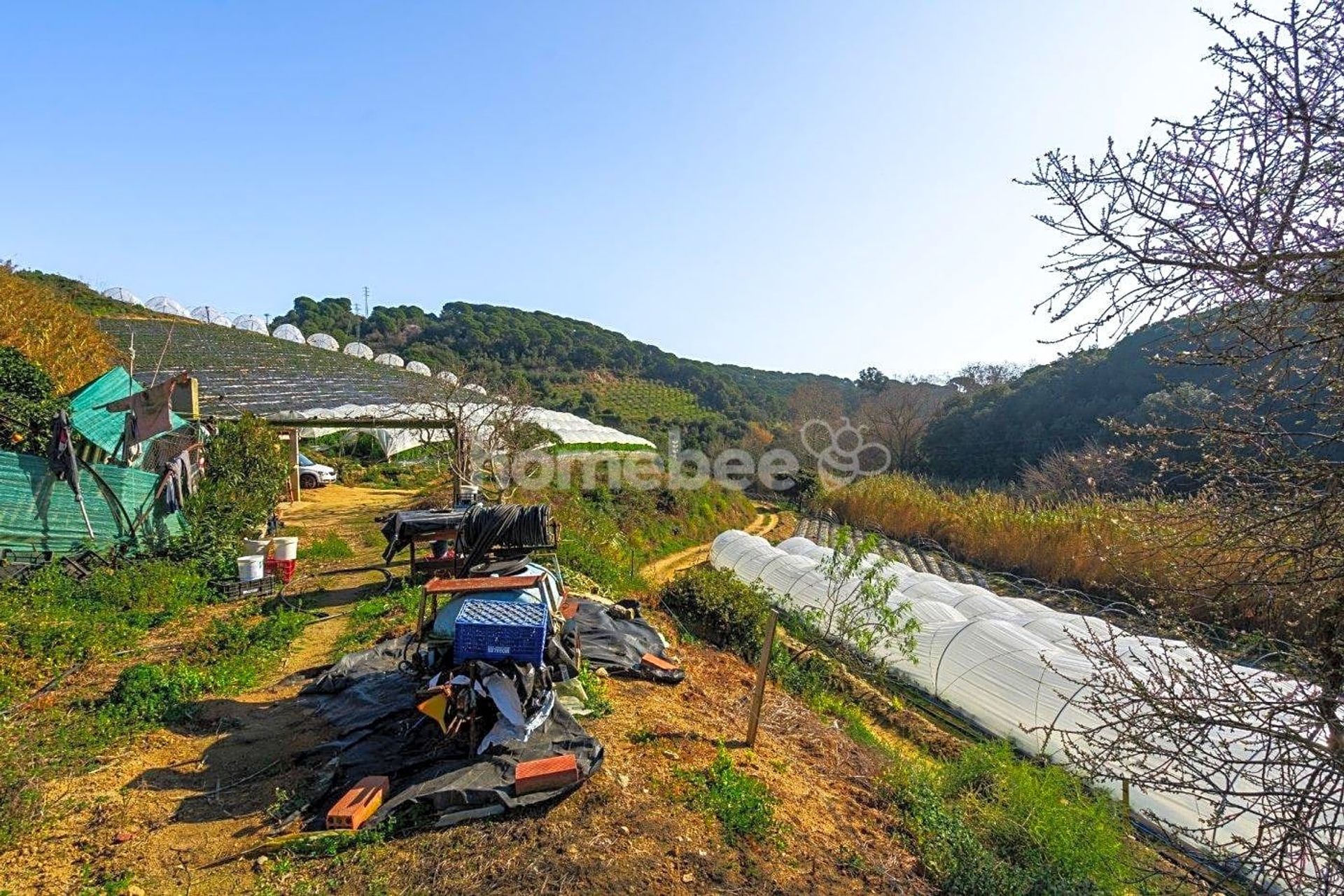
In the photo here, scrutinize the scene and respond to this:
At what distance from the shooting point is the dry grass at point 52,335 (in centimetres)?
912

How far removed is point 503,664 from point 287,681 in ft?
10.3

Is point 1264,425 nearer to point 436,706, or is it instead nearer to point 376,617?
point 436,706

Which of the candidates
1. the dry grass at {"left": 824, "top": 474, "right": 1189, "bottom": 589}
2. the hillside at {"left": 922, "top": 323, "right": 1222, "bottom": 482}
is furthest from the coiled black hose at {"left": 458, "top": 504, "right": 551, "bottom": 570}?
the hillside at {"left": 922, "top": 323, "right": 1222, "bottom": 482}

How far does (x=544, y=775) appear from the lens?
4113mm

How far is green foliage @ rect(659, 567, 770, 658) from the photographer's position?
9320 millimetres

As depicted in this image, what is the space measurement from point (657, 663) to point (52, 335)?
11046 millimetres

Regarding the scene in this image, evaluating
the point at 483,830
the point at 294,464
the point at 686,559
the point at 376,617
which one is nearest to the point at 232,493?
the point at 376,617

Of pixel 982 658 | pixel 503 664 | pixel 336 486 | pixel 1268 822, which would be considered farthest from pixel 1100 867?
pixel 336 486

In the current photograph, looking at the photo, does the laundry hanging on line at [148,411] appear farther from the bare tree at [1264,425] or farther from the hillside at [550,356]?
the hillside at [550,356]

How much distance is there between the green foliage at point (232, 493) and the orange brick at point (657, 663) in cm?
618

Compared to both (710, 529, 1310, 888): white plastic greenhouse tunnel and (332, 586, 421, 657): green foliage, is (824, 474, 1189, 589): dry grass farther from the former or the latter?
(332, 586, 421, 657): green foliage

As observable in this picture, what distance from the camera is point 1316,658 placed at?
225cm

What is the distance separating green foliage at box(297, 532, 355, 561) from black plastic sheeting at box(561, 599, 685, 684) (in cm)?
508

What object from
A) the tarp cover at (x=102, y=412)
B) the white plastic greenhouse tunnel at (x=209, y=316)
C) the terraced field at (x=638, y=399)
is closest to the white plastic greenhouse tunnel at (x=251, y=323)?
the white plastic greenhouse tunnel at (x=209, y=316)
